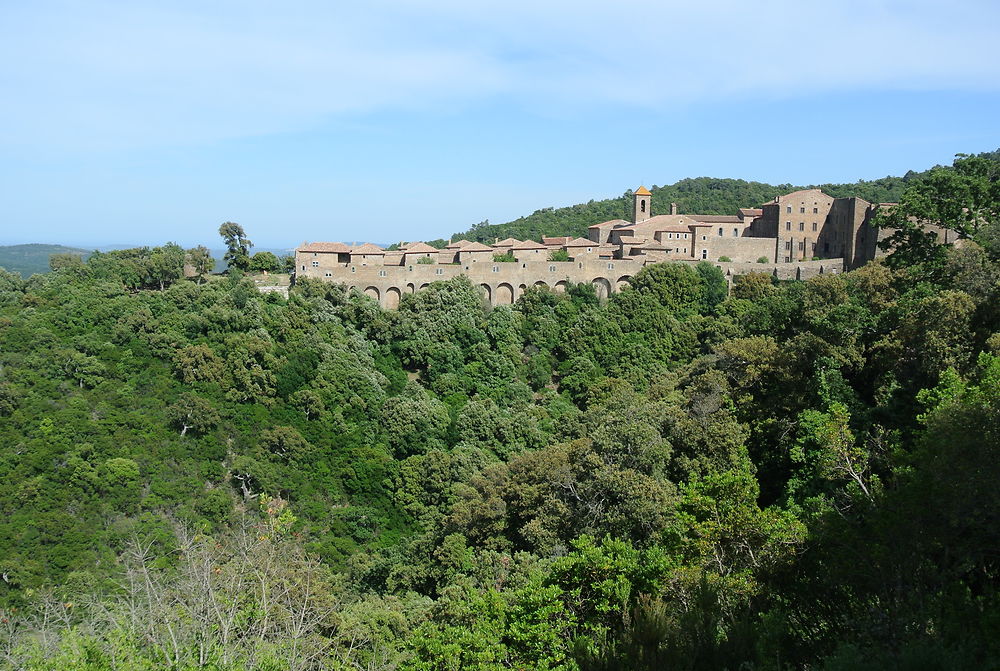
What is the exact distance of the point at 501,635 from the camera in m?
12.3

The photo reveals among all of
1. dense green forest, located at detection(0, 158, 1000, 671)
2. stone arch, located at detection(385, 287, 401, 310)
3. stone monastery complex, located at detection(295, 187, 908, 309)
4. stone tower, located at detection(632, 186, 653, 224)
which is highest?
stone tower, located at detection(632, 186, 653, 224)

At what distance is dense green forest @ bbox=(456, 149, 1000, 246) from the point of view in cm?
6281

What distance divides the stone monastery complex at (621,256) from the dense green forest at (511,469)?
1404 mm

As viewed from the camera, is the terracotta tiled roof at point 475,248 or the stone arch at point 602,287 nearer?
the stone arch at point 602,287

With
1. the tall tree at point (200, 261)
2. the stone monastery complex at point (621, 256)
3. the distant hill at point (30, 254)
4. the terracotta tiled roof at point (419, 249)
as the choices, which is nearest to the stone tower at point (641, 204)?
the stone monastery complex at point (621, 256)

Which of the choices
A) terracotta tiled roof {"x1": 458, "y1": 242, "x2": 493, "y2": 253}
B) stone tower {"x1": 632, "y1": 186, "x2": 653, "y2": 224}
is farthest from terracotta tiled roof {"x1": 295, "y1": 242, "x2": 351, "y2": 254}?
stone tower {"x1": 632, "y1": 186, "x2": 653, "y2": 224}

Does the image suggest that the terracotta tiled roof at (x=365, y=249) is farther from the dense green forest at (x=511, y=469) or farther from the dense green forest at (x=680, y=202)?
the dense green forest at (x=680, y=202)

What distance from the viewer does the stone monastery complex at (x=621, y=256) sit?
38.5 meters

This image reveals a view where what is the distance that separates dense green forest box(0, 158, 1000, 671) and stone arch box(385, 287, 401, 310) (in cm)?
182

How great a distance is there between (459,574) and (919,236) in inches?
668

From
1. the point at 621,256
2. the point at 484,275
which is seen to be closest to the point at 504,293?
the point at 484,275

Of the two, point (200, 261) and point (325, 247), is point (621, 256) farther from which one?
point (200, 261)

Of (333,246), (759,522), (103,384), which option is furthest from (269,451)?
(759,522)

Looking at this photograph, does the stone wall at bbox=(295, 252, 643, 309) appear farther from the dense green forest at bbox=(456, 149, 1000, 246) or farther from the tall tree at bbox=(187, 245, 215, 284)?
the dense green forest at bbox=(456, 149, 1000, 246)
